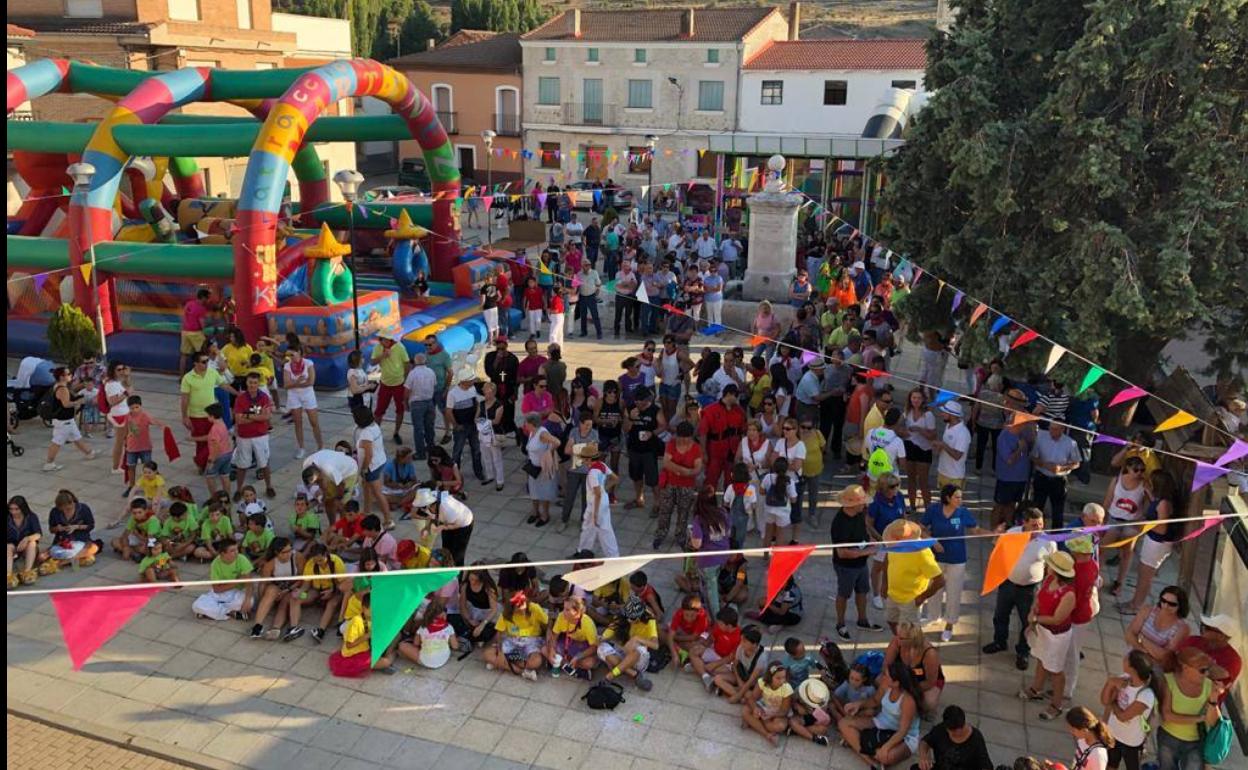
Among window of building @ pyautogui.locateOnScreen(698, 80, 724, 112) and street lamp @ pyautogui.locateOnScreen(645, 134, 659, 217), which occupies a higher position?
window of building @ pyautogui.locateOnScreen(698, 80, 724, 112)

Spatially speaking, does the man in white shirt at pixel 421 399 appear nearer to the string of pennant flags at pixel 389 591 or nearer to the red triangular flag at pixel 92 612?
the string of pennant flags at pixel 389 591

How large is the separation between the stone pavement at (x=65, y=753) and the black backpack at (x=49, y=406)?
5341 mm

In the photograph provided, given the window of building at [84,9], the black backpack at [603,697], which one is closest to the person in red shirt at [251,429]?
the black backpack at [603,697]

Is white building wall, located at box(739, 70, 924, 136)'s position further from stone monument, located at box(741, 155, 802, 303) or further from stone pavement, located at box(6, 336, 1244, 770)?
stone pavement, located at box(6, 336, 1244, 770)

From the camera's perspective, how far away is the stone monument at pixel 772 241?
17922 mm

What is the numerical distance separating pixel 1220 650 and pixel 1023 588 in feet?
5.20

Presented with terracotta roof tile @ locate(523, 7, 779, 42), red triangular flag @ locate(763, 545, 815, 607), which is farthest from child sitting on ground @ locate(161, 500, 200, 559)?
terracotta roof tile @ locate(523, 7, 779, 42)

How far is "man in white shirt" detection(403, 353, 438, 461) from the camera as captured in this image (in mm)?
10922

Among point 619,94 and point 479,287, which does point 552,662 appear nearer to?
point 479,287

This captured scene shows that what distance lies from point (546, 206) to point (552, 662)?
81.8 ft

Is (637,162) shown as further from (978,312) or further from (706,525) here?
(706,525)

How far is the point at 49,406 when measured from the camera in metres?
11.7

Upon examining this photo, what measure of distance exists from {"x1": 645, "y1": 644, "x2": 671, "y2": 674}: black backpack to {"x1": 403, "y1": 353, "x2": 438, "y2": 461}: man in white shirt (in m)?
4.53

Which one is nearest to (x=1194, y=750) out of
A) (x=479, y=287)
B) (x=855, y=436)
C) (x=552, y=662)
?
(x=552, y=662)
